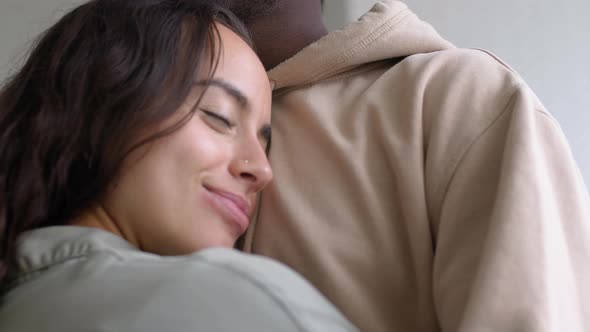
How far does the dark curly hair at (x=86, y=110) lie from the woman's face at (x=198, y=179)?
2 cm

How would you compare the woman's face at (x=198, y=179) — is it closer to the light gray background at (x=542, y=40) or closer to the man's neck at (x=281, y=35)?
the man's neck at (x=281, y=35)

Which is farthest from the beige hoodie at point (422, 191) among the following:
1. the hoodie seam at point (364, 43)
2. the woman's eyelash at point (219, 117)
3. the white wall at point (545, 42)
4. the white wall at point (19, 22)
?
the white wall at point (19, 22)

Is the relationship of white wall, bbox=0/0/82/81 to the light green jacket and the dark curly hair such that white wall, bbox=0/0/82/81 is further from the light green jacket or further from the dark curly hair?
the light green jacket

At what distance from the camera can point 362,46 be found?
0.83 metres

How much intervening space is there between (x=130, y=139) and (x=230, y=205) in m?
0.13

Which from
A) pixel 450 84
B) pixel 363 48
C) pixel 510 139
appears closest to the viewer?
pixel 510 139

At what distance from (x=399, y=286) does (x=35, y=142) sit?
16.5 inches

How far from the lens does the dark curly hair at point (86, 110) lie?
2.25 feet

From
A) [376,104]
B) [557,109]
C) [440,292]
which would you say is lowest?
[557,109]

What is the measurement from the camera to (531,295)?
0.54m

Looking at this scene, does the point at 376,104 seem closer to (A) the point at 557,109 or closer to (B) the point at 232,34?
(B) the point at 232,34

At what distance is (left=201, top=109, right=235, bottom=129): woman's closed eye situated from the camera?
72 cm

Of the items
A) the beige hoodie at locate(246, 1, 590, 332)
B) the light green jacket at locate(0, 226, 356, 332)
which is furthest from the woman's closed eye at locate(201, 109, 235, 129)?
the light green jacket at locate(0, 226, 356, 332)

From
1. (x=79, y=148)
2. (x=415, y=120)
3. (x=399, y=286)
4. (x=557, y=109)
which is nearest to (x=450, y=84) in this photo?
(x=415, y=120)
